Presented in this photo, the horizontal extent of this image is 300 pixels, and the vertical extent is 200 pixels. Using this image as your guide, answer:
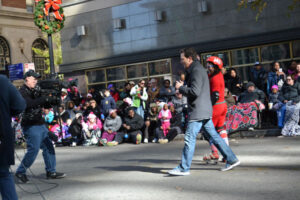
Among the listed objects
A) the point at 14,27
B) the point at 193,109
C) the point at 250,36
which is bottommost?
the point at 193,109

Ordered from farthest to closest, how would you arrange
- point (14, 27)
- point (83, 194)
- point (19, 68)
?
point (14, 27) < point (19, 68) < point (83, 194)

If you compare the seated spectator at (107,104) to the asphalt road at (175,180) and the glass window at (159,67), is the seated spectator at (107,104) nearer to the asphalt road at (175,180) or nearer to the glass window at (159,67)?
the glass window at (159,67)

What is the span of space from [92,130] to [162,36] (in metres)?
6.37

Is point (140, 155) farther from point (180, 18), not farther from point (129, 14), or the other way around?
point (129, 14)

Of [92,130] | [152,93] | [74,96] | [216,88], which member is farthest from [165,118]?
[216,88]

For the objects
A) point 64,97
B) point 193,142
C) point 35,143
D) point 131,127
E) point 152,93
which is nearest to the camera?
point 193,142

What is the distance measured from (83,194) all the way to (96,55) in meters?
17.7

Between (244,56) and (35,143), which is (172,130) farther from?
(35,143)

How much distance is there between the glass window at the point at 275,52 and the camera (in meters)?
18.6

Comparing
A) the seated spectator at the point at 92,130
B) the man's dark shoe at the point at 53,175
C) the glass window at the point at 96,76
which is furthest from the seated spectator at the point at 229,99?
the glass window at the point at 96,76

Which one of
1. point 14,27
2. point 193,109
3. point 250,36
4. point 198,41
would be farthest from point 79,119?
point 14,27

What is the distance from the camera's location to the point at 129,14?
2256 cm

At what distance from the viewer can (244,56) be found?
771 inches

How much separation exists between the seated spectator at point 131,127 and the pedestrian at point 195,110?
8487 millimetres
